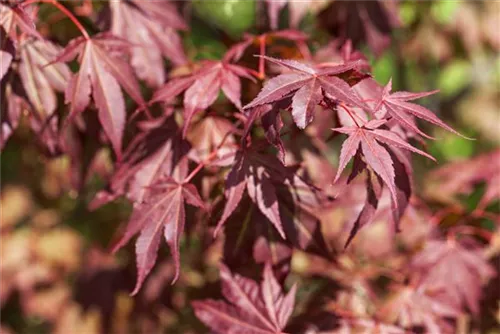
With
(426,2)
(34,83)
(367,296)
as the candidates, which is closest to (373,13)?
(426,2)

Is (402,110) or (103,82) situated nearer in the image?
(402,110)

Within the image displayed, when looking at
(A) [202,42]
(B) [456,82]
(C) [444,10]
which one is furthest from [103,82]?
(B) [456,82]

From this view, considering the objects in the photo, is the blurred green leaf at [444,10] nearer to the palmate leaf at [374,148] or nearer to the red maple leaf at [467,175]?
the red maple leaf at [467,175]

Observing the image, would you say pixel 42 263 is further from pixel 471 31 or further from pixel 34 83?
pixel 471 31

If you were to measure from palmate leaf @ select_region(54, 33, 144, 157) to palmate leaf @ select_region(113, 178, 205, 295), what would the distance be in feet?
0.53

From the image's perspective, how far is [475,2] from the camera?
11.1 feet

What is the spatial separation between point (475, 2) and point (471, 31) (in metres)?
0.26

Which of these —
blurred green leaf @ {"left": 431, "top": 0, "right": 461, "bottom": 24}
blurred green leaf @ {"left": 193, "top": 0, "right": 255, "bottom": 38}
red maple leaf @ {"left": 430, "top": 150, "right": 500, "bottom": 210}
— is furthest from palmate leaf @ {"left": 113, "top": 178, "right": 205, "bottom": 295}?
blurred green leaf @ {"left": 431, "top": 0, "right": 461, "bottom": 24}

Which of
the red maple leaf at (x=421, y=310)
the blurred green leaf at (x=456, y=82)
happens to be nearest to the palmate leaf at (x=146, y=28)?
the red maple leaf at (x=421, y=310)

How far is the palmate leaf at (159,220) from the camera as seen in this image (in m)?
1.30

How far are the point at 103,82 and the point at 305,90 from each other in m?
0.55

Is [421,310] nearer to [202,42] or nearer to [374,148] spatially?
[374,148]

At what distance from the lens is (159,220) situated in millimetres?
1339

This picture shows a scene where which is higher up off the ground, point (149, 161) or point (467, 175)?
point (149, 161)
